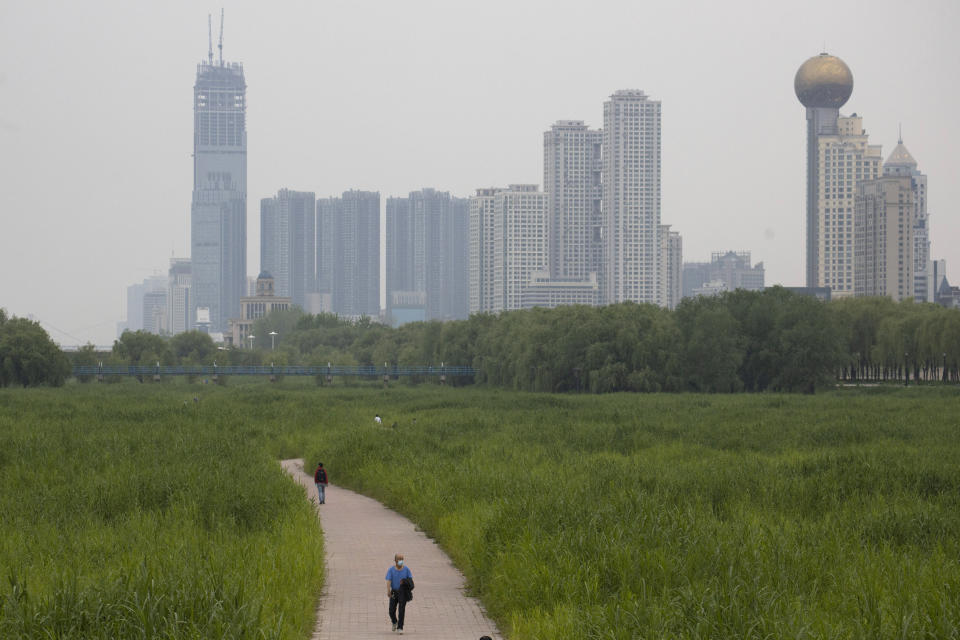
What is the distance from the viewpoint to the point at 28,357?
245 feet

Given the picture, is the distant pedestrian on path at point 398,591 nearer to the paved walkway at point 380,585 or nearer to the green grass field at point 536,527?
the paved walkway at point 380,585

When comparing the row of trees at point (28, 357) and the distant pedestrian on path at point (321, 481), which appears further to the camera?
the row of trees at point (28, 357)

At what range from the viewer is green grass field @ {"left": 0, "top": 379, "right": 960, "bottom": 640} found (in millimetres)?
12383

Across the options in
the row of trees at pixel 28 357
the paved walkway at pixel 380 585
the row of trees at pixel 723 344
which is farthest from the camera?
the row of trees at pixel 28 357

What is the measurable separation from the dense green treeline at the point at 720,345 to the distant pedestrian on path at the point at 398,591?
5720 cm

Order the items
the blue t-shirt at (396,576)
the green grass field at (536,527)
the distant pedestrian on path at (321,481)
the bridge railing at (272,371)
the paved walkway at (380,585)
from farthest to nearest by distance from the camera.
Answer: the bridge railing at (272,371) < the distant pedestrian on path at (321,481) < the paved walkway at (380,585) < the blue t-shirt at (396,576) < the green grass field at (536,527)

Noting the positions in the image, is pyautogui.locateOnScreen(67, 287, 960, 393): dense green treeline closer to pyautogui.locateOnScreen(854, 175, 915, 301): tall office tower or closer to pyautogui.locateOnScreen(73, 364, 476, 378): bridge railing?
pyautogui.locateOnScreen(73, 364, 476, 378): bridge railing

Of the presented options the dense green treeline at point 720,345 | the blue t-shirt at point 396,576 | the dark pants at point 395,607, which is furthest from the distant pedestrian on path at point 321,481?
the dense green treeline at point 720,345

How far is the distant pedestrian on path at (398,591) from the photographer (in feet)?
45.3

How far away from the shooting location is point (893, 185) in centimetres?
19450

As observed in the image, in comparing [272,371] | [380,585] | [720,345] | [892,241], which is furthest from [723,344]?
[892,241]

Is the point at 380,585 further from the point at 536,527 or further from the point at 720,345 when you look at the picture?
the point at 720,345

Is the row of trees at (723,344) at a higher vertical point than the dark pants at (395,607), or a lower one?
higher

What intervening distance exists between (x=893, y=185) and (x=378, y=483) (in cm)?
18485
